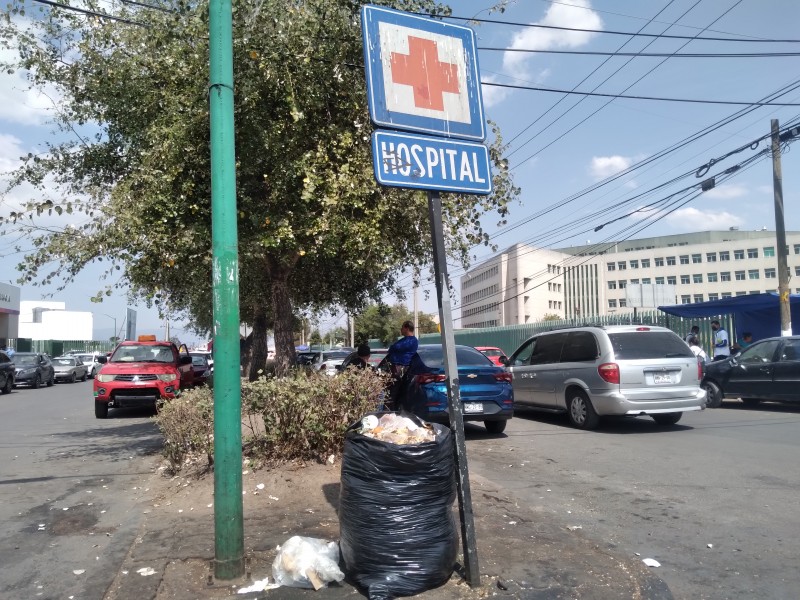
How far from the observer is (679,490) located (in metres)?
6.84

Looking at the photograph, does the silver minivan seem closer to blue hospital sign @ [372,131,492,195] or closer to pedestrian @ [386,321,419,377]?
pedestrian @ [386,321,419,377]

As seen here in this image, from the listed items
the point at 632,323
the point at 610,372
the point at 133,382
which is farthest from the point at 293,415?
the point at 632,323

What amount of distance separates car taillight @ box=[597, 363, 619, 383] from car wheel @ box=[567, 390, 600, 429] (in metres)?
0.67

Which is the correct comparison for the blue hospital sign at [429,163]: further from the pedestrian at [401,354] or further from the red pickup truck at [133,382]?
the red pickup truck at [133,382]

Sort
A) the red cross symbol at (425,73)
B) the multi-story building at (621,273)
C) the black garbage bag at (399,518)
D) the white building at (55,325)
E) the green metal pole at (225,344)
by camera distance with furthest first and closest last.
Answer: the multi-story building at (621,273)
the white building at (55,325)
the red cross symbol at (425,73)
the green metal pole at (225,344)
the black garbage bag at (399,518)

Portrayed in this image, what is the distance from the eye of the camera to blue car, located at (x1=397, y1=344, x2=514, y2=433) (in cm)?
997

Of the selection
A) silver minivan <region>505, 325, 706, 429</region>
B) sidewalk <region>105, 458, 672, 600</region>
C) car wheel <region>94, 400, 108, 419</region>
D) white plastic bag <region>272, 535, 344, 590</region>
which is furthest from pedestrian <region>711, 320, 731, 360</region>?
white plastic bag <region>272, 535, 344, 590</region>

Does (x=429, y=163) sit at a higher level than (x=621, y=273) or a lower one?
lower

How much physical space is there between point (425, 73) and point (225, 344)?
2.27 m

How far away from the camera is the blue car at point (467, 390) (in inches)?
392

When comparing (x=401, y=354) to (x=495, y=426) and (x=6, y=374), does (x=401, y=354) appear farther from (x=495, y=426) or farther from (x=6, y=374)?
(x=6, y=374)

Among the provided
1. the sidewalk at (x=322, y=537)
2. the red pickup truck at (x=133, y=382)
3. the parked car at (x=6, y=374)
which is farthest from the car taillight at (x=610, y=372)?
the parked car at (x=6, y=374)

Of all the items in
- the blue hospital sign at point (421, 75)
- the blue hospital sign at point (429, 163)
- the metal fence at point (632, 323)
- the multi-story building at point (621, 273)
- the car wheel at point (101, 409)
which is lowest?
the car wheel at point (101, 409)

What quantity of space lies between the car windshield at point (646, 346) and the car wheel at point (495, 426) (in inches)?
84.3
